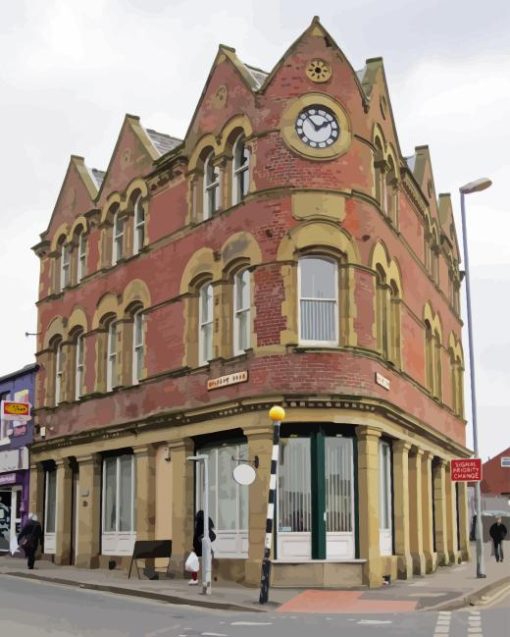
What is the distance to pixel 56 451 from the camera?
107 feet

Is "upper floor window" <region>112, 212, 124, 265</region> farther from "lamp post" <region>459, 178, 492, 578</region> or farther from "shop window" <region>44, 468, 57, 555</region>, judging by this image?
"lamp post" <region>459, 178, 492, 578</region>

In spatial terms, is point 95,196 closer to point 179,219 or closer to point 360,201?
point 179,219

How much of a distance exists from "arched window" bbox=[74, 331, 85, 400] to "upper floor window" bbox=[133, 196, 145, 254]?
452 cm

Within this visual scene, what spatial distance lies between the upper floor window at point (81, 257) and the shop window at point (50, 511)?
661cm

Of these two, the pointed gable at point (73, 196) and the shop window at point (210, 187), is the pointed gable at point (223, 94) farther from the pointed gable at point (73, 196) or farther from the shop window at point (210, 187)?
the pointed gable at point (73, 196)

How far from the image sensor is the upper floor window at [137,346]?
2879 centimetres

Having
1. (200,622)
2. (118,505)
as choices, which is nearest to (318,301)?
(200,622)

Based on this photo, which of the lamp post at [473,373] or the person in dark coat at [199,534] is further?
the lamp post at [473,373]

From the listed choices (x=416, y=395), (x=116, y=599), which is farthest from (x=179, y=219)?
(x=116, y=599)

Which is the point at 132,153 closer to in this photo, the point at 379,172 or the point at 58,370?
the point at 379,172

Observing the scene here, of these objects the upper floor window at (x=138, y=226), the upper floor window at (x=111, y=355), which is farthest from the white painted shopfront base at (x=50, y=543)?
the upper floor window at (x=138, y=226)

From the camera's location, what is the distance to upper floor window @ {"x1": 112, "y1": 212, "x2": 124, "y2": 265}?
30.7 m

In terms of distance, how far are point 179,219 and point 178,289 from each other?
200cm

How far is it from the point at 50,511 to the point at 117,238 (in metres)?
9.57
